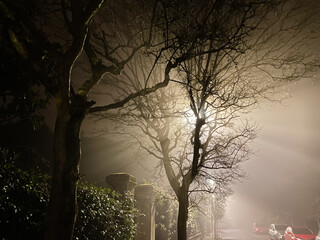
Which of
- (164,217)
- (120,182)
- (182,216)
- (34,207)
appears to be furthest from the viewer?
(164,217)

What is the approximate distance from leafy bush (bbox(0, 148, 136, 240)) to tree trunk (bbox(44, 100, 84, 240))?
0.63m

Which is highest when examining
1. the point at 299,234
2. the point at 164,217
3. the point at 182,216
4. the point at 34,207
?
the point at 34,207

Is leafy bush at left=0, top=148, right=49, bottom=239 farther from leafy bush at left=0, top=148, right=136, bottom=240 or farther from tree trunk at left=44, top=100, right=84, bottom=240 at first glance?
tree trunk at left=44, top=100, right=84, bottom=240

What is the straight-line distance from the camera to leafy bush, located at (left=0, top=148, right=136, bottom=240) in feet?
13.7

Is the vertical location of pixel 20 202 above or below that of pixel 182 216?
above

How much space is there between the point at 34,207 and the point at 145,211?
6.20 meters

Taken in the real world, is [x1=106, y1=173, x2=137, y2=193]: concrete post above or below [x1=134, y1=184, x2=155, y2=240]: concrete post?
above

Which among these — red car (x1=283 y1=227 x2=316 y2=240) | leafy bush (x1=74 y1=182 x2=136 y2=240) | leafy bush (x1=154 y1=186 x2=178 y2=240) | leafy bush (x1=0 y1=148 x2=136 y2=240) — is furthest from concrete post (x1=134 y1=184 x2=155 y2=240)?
red car (x1=283 y1=227 x2=316 y2=240)

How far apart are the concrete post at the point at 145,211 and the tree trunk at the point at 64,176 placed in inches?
239

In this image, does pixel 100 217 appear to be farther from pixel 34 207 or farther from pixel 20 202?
pixel 20 202

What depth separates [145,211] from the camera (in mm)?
10344

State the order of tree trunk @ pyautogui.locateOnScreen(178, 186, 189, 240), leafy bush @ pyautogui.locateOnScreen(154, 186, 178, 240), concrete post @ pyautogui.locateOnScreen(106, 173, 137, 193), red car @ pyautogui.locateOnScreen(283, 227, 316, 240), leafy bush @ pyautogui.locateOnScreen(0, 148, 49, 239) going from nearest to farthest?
leafy bush @ pyautogui.locateOnScreen(0, 148, 49, 239), tree trunk @ pyautogui.locateOnScreen(178, 186, 189, 240), concrete post @ pyautogui.locateOnScreen(106, 173, 137, 193), leafy bush @ pyautogui.locateOnScreen(154, 186, 178, 240), red car @ pyautogui.locateOnScreen(283, 227, 316, 240)

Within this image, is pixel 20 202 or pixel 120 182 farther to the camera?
pixel 120 182

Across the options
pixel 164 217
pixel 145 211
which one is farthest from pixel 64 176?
pixel 164 217
